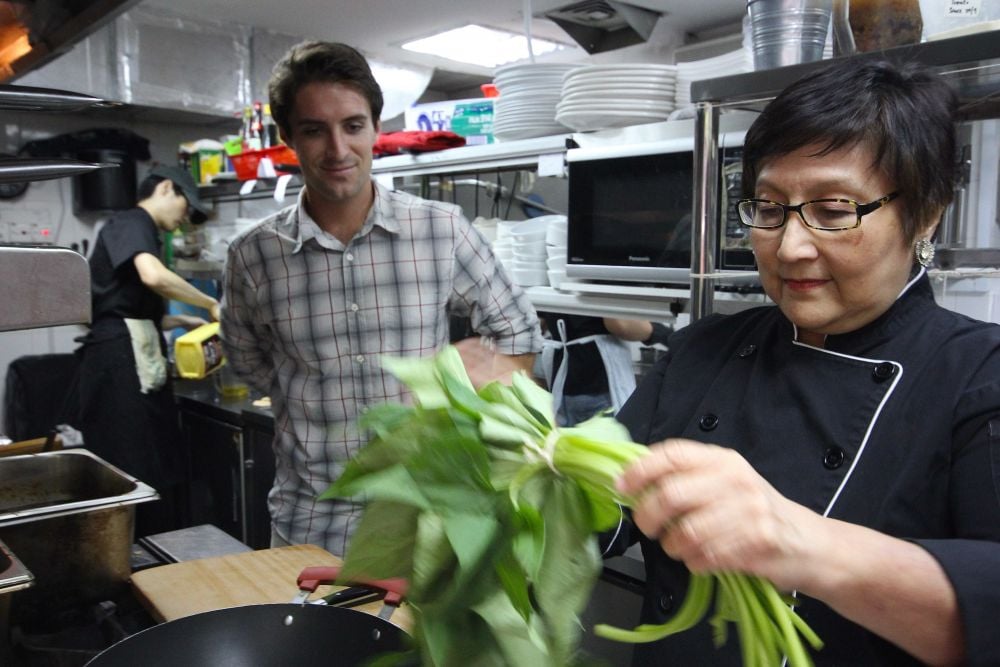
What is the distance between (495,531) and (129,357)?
352 centimetres

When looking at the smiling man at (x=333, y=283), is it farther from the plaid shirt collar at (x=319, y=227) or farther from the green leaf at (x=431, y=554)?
the green leaf at (x=431, y=554)

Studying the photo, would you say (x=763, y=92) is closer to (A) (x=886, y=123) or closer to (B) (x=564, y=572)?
(A) (x=886, y=123)

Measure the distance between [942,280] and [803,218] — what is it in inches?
37.4

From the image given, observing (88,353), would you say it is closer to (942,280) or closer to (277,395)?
(277,395)

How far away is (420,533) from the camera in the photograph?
641 millimetres

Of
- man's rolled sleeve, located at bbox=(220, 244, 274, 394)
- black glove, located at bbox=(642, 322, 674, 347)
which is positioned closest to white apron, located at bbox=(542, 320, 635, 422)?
black glove, located at bbox=(642, 322, 674, 347)

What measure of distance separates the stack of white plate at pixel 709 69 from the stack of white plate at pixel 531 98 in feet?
1.33

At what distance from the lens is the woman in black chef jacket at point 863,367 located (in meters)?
0.86

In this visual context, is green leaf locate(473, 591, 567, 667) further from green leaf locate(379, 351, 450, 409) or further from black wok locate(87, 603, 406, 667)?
black wok locate(87, 603, 406, 667)

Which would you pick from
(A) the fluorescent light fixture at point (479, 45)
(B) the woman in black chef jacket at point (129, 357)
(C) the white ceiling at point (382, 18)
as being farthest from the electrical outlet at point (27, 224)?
(A) the fluorescent light fixture at point (479, 45)

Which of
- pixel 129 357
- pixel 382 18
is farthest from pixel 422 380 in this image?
pixel 382 18

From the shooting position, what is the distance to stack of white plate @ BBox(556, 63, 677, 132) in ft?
7.30

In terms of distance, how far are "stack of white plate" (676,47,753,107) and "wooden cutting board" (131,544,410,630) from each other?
1.44 meters

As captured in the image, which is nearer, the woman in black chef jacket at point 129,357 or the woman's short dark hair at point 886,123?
the woman's short dark hair at point 886,123
